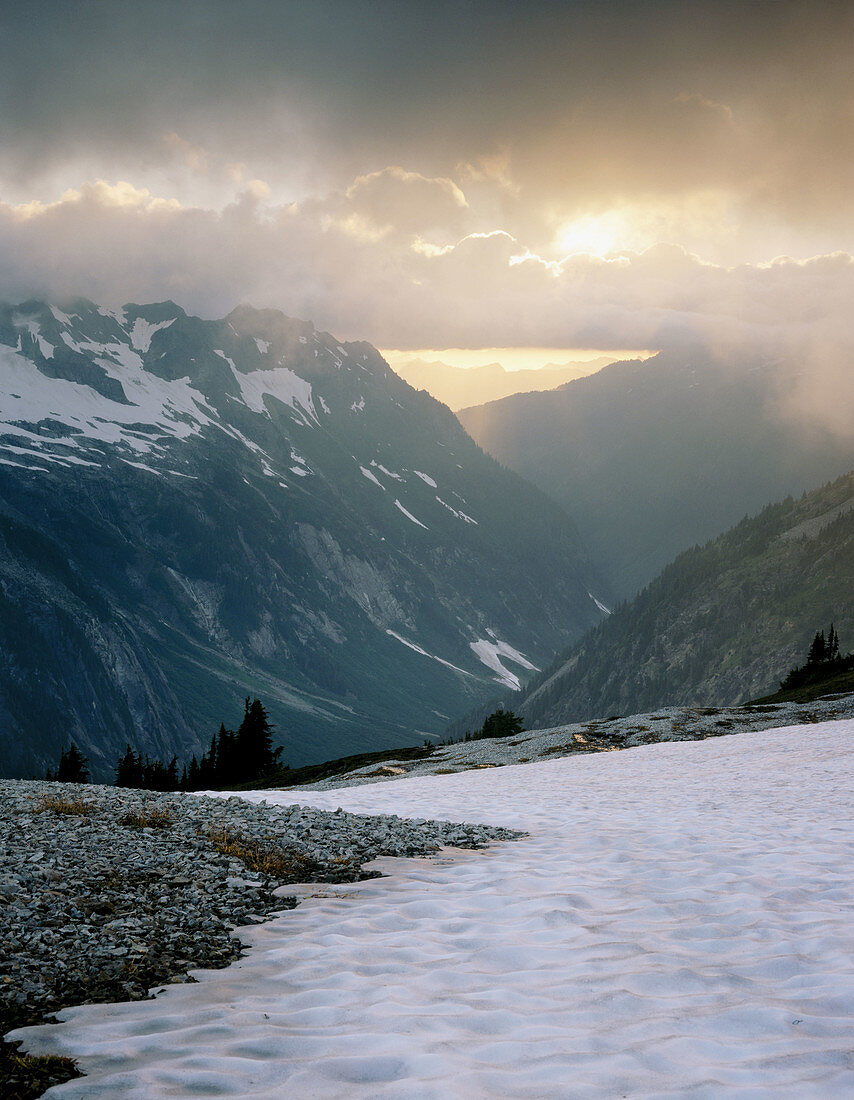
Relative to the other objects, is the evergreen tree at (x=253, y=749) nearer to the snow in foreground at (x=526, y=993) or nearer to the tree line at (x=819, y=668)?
the tree line at (x=819, y=668)

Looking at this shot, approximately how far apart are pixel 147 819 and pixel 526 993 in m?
9.87

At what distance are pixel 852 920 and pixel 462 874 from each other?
226 inches

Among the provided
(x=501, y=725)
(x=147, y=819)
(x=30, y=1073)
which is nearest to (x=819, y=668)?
(x=501, y=725)

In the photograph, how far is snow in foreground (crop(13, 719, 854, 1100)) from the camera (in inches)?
225

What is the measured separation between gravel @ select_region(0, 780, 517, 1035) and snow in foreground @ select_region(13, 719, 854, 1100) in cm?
59

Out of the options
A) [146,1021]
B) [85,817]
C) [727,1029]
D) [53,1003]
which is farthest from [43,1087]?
[85,817]

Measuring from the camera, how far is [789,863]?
13.5 m

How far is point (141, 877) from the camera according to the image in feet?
36.3

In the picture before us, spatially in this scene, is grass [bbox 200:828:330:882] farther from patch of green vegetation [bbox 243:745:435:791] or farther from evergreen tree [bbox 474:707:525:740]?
evergreen tree [bbox 474:707:525:740]

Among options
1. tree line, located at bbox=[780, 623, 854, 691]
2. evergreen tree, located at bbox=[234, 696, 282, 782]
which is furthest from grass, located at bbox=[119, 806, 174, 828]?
tree line, located at bbox=[780, 623, 854, 691]

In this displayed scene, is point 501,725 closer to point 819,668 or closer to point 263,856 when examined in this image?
point 819,668

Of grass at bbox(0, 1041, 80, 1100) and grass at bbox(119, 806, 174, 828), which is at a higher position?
grass at bbox(0, 1041, 80, 1100)

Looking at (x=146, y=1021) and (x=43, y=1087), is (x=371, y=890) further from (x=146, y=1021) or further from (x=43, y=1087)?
(x=43, y=1087)

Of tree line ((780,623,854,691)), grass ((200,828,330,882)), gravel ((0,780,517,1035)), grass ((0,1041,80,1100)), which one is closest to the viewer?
grass ((0,1041,80,1100))
